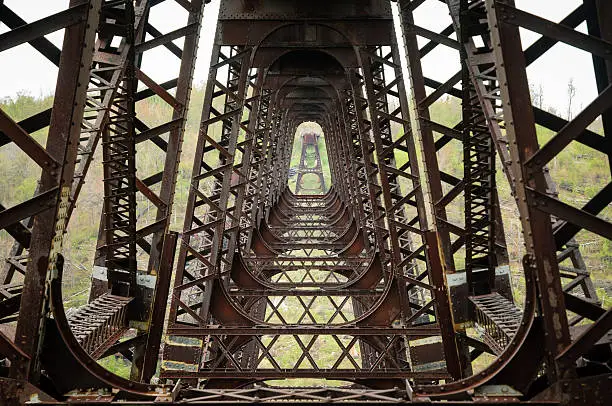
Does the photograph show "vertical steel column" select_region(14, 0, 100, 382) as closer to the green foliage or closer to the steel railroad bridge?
the steel railroad bridge

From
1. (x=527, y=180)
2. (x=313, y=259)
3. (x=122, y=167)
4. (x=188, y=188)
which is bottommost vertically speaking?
(x=527, y=180)

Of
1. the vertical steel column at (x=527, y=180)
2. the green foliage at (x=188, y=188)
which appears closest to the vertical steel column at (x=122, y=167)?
the vertical steel column at (x=527, y=180)

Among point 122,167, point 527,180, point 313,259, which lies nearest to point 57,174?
point 122,167

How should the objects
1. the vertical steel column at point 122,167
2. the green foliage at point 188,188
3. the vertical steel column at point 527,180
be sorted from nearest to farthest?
the vertical steel column at point 527,180, the vertical steel column at point 122,167, the green foliage at point 188,188

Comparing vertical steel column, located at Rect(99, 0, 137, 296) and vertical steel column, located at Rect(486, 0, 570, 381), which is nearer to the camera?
vertical steel column, located at Rect(486, 0, 570, 381)

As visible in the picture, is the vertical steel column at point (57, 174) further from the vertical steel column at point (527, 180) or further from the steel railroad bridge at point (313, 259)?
the vertical steel column at point (527, 180)

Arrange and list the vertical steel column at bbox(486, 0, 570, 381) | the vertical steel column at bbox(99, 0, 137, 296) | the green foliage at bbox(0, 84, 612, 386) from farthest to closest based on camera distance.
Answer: the green foliage at bbox(0, 84, 612, 386), the vertical steel column at bbox(99, 0, 137, 296), the vertical steel column at bbox(486, 0, 570, 381)

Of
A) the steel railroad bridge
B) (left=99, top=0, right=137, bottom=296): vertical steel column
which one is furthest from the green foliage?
(left=99, top=0, right=137, bottom=296): vertical steel column

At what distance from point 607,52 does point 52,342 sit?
14.1ft

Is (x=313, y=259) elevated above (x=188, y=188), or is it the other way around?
(x=188, y=188)

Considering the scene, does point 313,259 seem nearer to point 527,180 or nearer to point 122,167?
point 122,167

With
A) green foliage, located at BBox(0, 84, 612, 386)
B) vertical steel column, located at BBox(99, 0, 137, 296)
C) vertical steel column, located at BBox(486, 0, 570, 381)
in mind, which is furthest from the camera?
green foliage, located at BBox(0, 84, 612, 386)

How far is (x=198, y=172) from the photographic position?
8.53 m

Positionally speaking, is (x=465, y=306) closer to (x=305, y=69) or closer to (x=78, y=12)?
(x=78, y=12)
